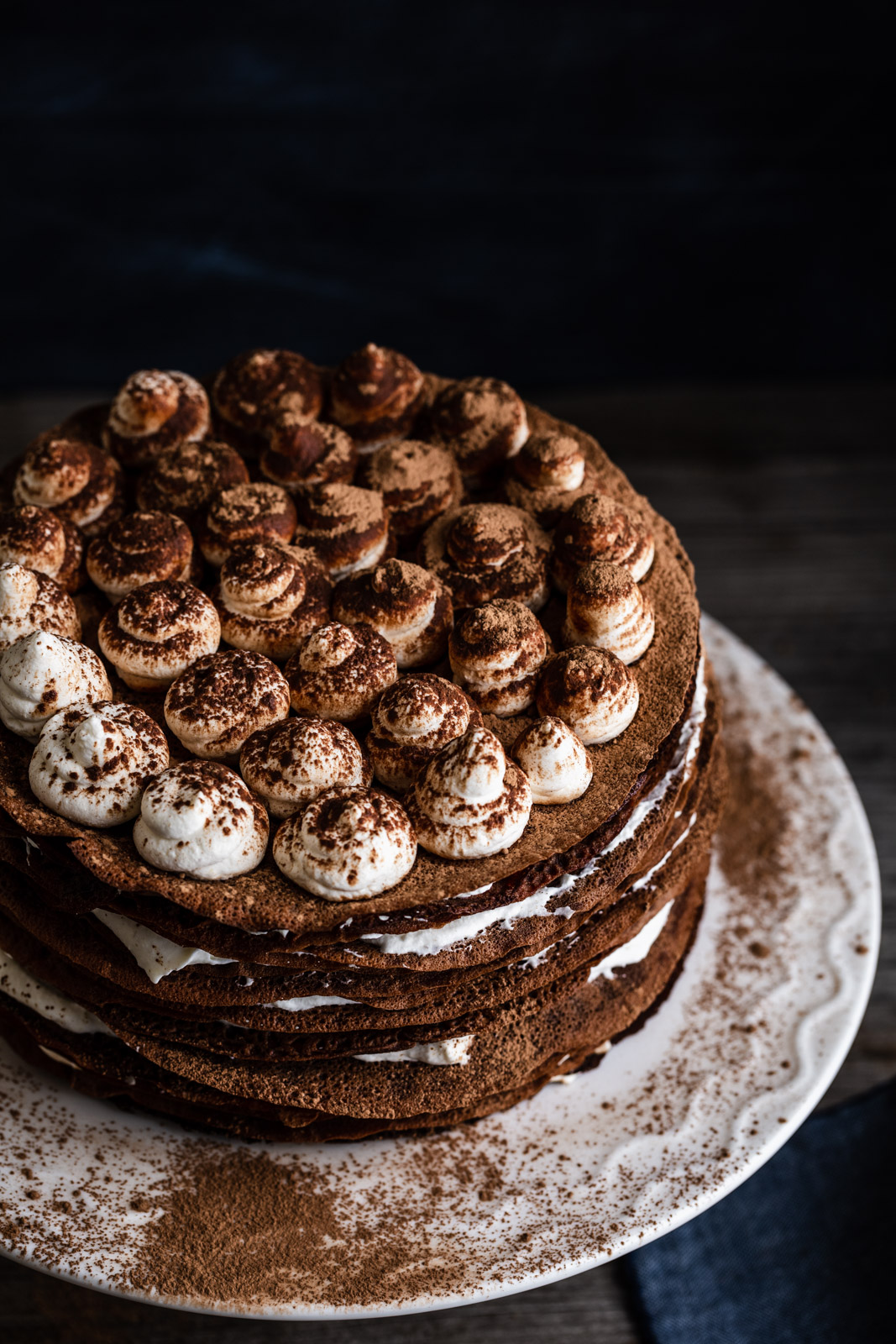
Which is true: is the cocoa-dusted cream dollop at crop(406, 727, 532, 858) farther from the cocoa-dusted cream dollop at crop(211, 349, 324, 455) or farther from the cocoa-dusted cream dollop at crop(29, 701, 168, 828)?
the cocoa-dusted cream dollop at crop(211, 349, 324, 455)

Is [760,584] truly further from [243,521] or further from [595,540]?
[243,521]

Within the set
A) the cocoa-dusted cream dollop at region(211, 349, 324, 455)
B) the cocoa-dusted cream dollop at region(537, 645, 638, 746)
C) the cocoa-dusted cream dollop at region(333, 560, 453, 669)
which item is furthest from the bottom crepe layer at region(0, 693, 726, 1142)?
the cocoa-dusted cream dollop at region(211, 349, 324, 455)

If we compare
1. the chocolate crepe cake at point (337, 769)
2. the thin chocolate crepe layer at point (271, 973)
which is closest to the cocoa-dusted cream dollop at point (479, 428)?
the chocolate crepe cake at point (337, 769)

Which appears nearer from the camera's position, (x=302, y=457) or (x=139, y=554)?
(x=139, y=554)

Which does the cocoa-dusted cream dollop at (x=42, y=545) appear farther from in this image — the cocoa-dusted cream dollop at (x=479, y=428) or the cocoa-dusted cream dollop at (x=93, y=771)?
the cocoa-dusted cream dollop at (x=479, y=428)

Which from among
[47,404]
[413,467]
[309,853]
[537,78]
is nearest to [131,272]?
[47,404]

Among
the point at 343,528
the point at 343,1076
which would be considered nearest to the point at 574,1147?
the point at 343,1076

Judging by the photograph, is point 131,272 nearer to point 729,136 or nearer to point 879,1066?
point 729,136
